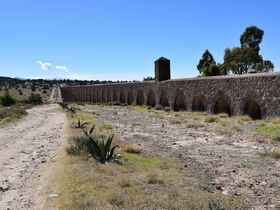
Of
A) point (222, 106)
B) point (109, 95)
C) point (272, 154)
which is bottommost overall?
point (272, 154)

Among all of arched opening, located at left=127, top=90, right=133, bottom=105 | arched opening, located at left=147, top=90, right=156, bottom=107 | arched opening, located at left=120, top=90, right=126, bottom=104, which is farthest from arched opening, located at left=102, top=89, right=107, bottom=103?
arched opening, located at left=147, top=90, right=156, bottom=107

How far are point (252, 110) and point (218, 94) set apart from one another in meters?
3.37

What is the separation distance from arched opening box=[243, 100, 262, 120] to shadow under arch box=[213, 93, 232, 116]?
185 cm

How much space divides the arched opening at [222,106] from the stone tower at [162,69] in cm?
1049

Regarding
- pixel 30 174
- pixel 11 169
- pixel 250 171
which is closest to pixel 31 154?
pixel 11 169

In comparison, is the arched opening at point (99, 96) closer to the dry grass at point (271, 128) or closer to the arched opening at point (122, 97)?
the arched opening at point (122, 97)

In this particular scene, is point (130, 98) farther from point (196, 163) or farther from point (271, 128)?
point (196, 163)

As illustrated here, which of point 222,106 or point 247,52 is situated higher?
point 247,52

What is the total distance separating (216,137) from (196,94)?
11.2 meters

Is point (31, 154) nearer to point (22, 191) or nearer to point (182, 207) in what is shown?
point (22, 191)

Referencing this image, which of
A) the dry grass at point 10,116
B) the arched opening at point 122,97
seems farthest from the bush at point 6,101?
the dry grass at point 10,116

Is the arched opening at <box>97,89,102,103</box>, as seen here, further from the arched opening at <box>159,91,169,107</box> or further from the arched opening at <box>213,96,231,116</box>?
the arched opening at <box>213,96,231,116</box>

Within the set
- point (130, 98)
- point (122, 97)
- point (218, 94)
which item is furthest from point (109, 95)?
point (218, 94)

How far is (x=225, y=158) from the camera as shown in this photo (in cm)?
1138
